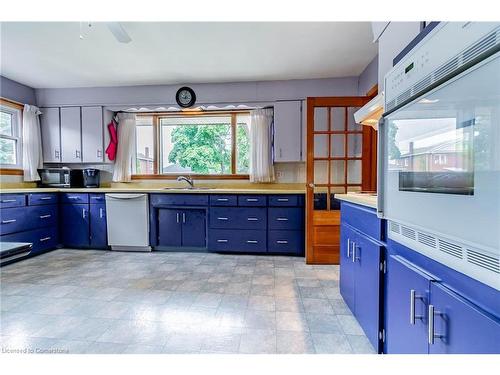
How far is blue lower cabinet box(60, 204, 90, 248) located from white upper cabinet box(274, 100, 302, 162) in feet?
9.51

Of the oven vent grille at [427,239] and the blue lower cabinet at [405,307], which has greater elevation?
the oven vent grille at [427,239]

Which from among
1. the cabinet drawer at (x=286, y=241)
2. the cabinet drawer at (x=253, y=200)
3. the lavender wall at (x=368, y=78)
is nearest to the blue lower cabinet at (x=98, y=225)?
the cabinet drawer at (x=253, y=200)

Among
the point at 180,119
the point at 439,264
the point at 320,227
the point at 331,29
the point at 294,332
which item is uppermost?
the point at 331,29

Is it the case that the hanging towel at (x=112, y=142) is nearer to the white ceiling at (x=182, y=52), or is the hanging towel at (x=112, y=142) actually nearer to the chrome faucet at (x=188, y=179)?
the white ceiling at (x=182, y=52)

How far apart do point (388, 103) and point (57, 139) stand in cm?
454

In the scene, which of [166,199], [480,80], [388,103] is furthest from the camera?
[166,199]

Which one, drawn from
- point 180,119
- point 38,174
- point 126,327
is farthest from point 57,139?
point 126,327

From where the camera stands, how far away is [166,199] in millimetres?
3316

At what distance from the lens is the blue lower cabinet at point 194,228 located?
3.29 metres

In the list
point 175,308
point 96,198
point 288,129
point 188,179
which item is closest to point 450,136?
point 175,308

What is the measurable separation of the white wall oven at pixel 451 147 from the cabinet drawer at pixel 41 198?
4.03 metres

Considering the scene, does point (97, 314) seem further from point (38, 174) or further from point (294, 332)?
point (38, 174)

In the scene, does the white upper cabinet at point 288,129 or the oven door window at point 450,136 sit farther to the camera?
the white upper cabinet at point 288,129

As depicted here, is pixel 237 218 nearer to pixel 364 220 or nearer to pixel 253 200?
pixel 253 200
